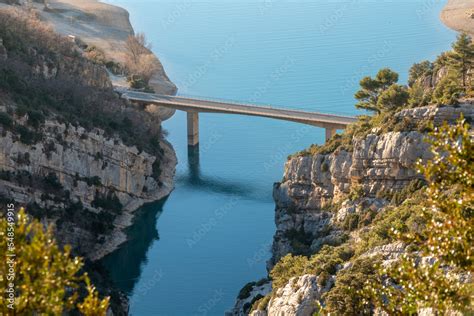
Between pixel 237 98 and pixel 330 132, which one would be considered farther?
pixel 237 98

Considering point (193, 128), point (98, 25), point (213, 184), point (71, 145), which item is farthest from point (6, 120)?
point (98, 25)

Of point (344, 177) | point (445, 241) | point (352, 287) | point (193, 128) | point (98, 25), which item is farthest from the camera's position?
point (98, 25)

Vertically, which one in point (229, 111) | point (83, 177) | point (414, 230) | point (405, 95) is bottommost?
point (83, 177)

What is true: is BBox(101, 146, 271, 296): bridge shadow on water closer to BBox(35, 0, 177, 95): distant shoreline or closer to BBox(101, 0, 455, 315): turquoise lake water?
BBox(101, 0, 455, 315): turquoise lake water

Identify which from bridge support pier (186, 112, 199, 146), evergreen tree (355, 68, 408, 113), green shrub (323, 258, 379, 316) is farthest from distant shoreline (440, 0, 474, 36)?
green shrub (323, 258, 379, 316)

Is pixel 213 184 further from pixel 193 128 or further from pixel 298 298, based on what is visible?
pixel 298 298

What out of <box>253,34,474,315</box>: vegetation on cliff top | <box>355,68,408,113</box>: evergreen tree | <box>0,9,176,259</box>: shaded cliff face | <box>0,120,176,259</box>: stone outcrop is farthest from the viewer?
<box>0,9,176,259</box>: shaded cliff face

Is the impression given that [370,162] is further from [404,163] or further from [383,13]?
[383,13]

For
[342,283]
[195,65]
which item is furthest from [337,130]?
[342,283]
